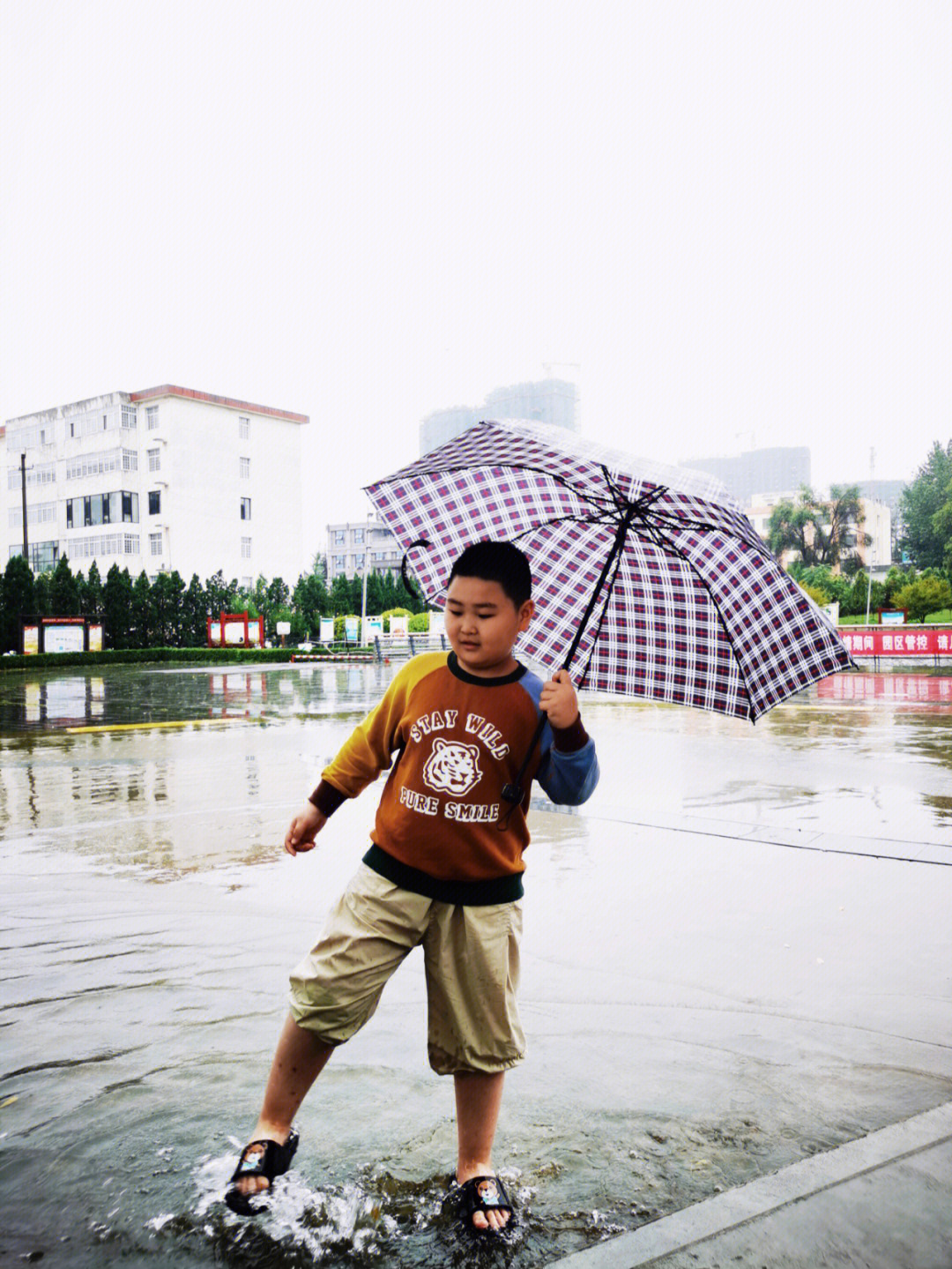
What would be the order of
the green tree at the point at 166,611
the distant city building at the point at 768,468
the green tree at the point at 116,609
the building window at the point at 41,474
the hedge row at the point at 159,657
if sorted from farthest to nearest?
the distant city building at the point at 768,468 → the building window at the point at 41,474 → the green tree at the point at 166,611 → the green tree at the point at 116,609 → the hedge row at the point at 159,657

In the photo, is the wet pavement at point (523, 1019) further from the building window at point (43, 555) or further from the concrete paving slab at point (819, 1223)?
the building window at point (43, 555)

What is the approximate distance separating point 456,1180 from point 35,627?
129 ft

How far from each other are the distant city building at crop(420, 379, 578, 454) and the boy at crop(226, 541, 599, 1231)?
117ft

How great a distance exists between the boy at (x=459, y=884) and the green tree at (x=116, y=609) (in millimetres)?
46612

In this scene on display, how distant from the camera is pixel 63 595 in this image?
45.2 metres

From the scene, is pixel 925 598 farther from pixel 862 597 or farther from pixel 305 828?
pixel 305 828

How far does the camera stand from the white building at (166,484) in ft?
200

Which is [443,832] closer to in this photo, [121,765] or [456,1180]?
[456,1180]

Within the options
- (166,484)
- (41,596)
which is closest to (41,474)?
(166,484)

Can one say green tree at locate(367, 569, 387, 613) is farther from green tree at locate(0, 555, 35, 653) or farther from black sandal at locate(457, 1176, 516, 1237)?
black sandal at locate(457, 1176, 516, 1237)

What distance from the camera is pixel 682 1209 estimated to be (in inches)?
91.0

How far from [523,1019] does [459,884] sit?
1.40m

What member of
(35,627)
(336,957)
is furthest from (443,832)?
(35,627)

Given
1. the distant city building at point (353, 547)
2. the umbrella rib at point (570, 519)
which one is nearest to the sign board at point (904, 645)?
the umbrella rib at point (570, 519)
